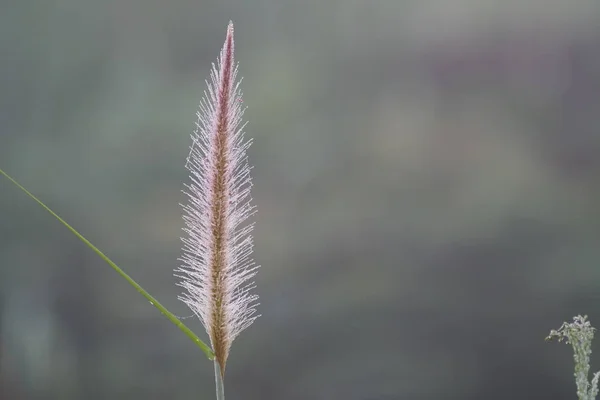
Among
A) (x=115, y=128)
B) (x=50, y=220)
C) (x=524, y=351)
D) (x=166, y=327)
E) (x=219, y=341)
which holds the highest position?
(x=115, y=128)

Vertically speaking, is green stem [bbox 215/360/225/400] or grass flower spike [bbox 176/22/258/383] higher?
grass flower spike [bbox 176/22/258/383]

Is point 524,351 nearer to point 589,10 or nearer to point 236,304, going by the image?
point 589,10

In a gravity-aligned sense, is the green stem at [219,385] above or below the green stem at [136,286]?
below

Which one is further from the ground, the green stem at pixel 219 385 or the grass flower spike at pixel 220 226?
the grass flower spike at pixel 220 226

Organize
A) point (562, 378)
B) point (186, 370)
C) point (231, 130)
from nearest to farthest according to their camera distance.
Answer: point (231, 130), point (562, 378), point (186, 370)

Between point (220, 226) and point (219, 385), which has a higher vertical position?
point (220, 226)

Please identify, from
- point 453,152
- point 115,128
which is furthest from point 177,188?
point 453,152

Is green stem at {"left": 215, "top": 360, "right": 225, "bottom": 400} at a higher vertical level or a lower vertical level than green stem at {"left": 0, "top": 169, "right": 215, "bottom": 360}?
lower

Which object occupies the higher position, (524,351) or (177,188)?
(177,188)
